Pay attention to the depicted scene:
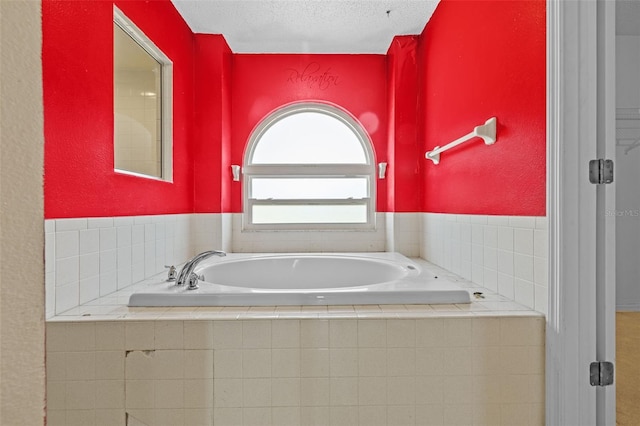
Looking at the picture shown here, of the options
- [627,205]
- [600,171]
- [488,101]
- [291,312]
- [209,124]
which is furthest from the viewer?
[209,124]

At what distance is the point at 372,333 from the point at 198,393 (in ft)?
2.00

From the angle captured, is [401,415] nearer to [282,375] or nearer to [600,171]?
[282,375]

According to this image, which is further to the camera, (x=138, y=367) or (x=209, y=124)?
(x=209, y=124)

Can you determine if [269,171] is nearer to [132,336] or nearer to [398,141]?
[398,141]

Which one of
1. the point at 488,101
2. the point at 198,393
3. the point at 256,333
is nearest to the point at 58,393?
the point at 198,393

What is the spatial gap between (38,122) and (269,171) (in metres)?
2.47

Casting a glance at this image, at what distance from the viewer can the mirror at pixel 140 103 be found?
1756 millimetres

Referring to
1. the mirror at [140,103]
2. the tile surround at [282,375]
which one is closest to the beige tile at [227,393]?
the tile surround at [282,375]

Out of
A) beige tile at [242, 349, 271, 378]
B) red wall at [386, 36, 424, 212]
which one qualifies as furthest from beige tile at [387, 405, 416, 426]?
red wall at [386, 36, 424, 212]

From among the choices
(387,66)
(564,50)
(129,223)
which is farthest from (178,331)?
(387,66)

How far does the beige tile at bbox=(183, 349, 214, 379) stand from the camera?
3.84 feet

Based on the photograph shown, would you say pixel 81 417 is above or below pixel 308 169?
below

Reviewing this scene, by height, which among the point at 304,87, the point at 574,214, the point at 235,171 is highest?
the point at 304,87

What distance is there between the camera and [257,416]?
1171mm
